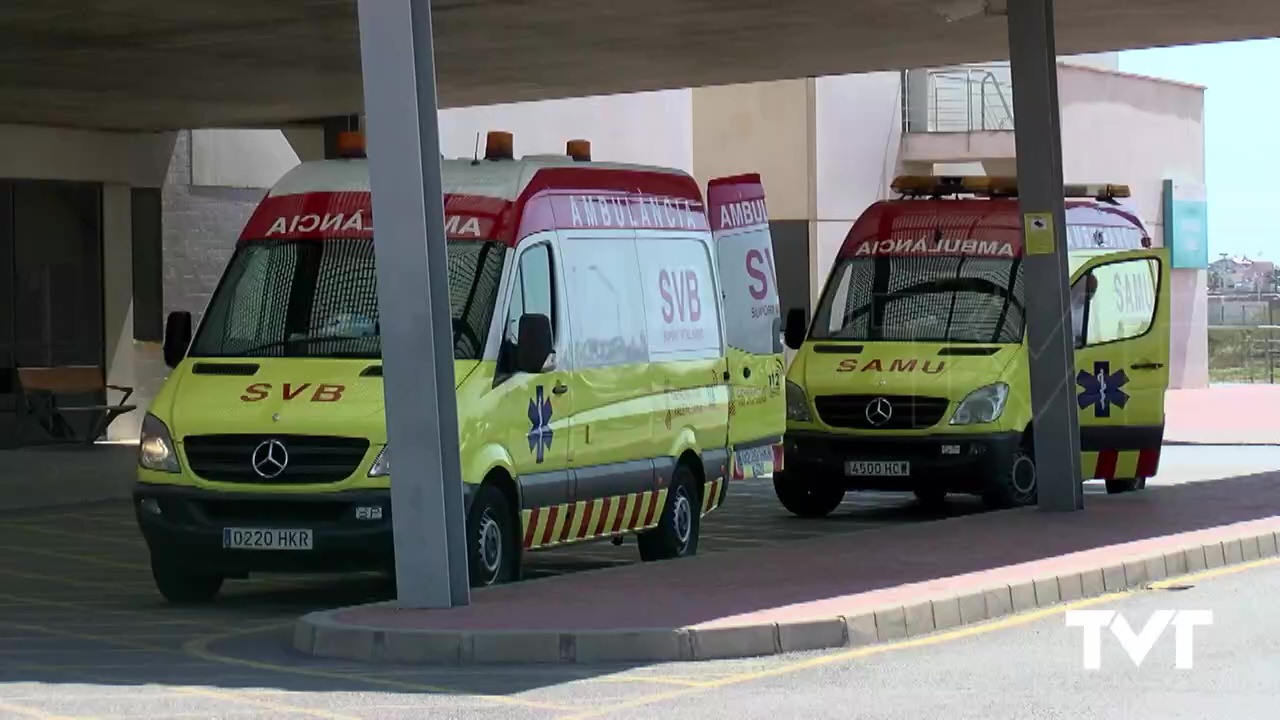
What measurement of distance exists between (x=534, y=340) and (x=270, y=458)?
161 centimetres

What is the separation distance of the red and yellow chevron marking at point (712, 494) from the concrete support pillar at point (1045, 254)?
2640 millimetres

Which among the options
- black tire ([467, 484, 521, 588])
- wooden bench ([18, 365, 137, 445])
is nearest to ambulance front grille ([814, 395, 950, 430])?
black tire ([467, 484, 521, 588])

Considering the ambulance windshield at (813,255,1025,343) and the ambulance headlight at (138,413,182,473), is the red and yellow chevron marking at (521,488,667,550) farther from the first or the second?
the ambulance windshield at (813,255,1025,343)

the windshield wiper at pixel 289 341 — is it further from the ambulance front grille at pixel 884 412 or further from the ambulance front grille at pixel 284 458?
the ambulance front grille at pixel 884 412

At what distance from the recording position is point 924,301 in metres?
20.8

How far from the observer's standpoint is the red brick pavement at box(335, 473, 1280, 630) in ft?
39.5

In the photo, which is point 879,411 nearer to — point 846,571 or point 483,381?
point 846,571

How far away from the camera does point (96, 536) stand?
19109 mm

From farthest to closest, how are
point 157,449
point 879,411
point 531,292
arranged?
point 879,411 < point 531,292 < point 157,449

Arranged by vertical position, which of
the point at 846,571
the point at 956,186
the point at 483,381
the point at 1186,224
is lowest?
the point at 846,571

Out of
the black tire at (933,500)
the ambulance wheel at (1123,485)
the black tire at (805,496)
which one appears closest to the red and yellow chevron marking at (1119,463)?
the ambulance wheel at (1123,485)

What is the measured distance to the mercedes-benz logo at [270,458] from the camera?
44.1 ft

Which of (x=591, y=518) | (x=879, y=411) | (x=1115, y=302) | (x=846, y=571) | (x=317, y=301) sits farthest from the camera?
(x=1115, y=302)

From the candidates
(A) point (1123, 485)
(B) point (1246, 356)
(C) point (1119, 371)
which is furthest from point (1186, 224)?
(C) point (1119, 371)
